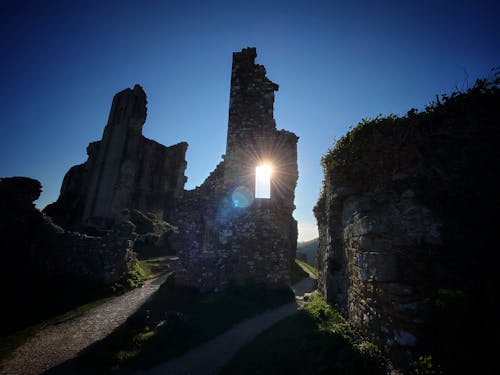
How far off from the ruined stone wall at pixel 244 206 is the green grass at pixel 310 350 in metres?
3.71

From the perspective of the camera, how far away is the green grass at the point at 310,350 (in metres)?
3.95

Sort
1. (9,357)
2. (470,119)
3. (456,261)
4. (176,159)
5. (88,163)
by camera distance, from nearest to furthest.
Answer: (456,261), (470,119), (9,357), (88,163), (176,159)

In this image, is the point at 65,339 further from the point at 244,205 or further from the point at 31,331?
the point at 244,205

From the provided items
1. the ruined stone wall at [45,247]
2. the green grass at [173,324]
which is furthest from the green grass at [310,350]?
the ruined stone wall at [45,247]

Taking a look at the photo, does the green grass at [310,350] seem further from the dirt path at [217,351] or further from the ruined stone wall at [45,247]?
the ruined stone wall at [45,247]

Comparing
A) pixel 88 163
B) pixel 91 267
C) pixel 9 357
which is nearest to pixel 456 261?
pixel 9 357

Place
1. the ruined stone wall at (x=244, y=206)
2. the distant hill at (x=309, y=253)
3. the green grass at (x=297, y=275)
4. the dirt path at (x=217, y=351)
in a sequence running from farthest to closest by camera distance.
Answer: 1. the distant hill at (x=309, y=253)
2. the green grass at (x=297, y=275)
3. the ruined stone wall at (x=244, y=206)
4. the dirt path at (x=217, y=351)

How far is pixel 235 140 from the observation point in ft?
40.7

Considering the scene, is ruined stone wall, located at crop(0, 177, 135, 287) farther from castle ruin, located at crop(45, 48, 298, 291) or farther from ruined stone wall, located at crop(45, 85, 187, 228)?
ruined stone wall, located at crop(45, 85, 187, 228)

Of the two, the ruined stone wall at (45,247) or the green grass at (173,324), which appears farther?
the ruined stone wall at (45,247)

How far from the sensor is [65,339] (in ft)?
24.9

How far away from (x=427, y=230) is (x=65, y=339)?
1080 cm

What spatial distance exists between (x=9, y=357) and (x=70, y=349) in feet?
4.68

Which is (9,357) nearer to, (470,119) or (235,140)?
(235,140)
